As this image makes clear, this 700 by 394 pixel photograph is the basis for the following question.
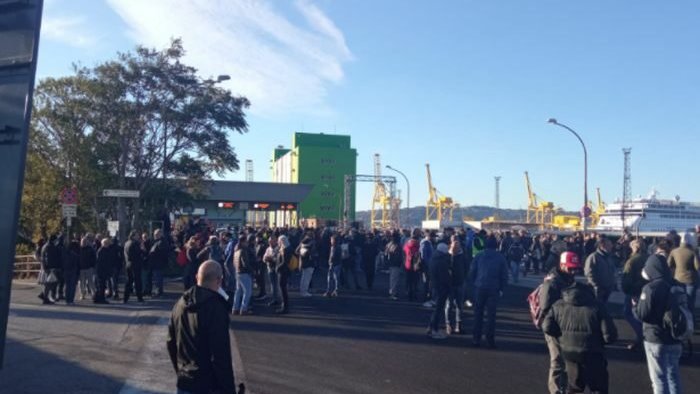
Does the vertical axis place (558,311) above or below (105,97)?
below

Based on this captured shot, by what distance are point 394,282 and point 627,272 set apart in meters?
8.36

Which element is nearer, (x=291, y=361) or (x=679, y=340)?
(x=679, y=340)

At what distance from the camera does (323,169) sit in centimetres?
9119

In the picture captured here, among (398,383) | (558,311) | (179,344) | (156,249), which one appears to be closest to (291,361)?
(398,383)

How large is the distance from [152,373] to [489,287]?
518cm

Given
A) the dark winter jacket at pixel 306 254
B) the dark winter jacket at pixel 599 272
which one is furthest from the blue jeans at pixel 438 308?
the dark winter jacket at pixel 306 254

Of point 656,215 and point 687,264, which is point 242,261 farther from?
point 656,215

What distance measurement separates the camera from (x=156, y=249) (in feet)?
56.5

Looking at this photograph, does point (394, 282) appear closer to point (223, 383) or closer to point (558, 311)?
point (558, 311)

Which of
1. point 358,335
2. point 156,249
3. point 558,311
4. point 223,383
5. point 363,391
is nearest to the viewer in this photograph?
point 223,383

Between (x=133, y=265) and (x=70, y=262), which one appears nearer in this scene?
(x=70, y=262)

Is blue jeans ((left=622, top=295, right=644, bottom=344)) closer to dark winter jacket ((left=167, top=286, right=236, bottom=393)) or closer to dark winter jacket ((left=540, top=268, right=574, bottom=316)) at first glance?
dark winter jacket ((left=540, top=268, right=574, bottom=316))

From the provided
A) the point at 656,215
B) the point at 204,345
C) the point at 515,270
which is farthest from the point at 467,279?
the point at 656,215

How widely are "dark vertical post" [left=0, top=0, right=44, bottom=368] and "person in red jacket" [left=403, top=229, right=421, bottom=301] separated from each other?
1498cm
